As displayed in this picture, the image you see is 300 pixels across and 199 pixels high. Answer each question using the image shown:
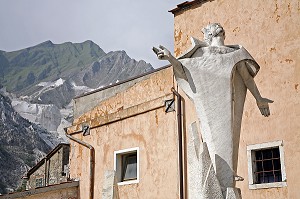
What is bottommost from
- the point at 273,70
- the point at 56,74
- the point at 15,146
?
the point at 273,70

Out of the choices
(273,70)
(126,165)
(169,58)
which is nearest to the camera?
(169,58)

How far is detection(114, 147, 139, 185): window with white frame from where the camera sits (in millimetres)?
14976

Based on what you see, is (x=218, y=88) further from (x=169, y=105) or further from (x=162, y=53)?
(x=169, y=105)

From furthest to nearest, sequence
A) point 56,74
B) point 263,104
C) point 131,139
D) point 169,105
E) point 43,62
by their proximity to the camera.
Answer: point 43,62 → point 56,74 → point 131,139 → point 169,105 → point 263,104

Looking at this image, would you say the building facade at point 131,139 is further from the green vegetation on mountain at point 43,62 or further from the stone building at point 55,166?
the green vegetation on mountain at point 43,62

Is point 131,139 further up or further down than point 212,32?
further down

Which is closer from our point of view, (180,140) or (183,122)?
(180,140)

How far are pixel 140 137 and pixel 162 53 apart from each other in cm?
946

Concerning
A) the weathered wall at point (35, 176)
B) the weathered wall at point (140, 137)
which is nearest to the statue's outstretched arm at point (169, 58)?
the weathered wall at point (140, 137)

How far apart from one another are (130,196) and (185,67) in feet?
31.2

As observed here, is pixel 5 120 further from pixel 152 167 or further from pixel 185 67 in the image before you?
pixel 185 67

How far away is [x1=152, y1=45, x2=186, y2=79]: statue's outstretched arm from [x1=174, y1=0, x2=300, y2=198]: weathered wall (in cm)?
636

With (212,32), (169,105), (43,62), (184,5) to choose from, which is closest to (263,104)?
(212,32)

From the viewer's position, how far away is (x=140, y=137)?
14.9 m
